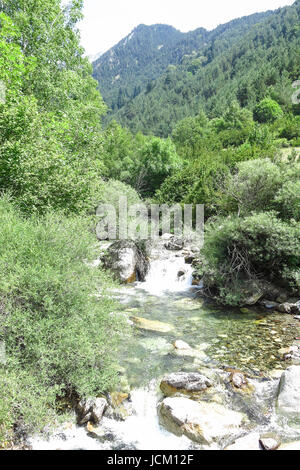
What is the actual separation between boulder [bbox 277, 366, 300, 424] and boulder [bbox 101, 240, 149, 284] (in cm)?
831

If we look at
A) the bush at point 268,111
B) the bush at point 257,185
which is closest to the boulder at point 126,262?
the bush at point 257,185

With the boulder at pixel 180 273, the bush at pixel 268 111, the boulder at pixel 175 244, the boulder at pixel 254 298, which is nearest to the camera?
the boulder at pixel 254 298

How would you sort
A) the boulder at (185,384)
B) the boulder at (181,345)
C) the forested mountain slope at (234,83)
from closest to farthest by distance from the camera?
the boulder at (185,384), the boulder at (181,345), the forested mountain slope at (234,83)

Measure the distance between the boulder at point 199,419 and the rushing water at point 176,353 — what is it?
13 cm

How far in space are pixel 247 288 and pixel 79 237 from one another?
262 inches

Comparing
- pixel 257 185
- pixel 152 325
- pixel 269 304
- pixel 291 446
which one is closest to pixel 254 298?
pixel 269 304

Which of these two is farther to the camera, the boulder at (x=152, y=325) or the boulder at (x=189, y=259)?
the boulder at (x=189, y=259)

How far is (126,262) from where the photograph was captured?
519 inches

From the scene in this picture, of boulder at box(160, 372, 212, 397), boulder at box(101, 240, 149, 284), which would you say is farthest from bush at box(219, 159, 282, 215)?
boulder at box(160, 372, 212, 397)

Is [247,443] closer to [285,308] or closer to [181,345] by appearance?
[181,345]

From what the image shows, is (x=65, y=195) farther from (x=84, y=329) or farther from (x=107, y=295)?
(x=84, y=329)

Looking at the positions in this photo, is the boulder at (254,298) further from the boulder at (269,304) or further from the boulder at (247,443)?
the boulder at (247,443)

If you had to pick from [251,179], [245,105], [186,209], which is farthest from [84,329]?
[245,105]

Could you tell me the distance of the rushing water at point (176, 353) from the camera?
4461mm
